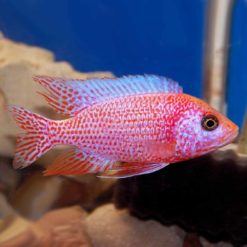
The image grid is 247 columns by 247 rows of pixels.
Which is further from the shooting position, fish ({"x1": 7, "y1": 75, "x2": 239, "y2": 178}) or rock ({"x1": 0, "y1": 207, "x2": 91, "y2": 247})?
rock ({"x1": 0, "y1": 207, "x2": 91, "y2": 247})

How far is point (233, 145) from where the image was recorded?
5.35ft

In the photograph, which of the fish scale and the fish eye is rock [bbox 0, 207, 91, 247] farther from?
the fish eye

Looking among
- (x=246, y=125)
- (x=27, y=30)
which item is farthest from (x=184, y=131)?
(x=27, y=30)

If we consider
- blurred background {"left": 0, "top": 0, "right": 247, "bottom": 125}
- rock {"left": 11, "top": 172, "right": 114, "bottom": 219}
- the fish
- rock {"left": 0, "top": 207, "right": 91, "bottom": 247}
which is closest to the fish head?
the fish

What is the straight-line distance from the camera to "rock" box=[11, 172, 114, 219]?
1.84 metres

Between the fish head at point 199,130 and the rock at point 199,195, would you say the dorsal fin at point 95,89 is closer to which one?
the fish head at point 199,130

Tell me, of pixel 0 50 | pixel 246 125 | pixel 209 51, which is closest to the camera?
pixel 246 125

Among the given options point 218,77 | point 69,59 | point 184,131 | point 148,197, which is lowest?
point 148,197

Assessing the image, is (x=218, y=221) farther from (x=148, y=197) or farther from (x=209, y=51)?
(x=209, y=51)

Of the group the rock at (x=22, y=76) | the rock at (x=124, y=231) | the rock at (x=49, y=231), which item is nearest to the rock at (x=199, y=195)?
the rock at (x=124, y=231)

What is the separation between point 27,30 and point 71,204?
2.63 ft

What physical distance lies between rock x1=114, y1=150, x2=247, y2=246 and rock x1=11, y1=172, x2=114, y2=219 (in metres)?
0.14

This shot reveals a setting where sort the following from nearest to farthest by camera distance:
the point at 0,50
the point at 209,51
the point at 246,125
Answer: the point at 246,125, the point at 209,51, the point at 0,50

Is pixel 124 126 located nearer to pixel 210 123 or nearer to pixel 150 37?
pixel 210 123
